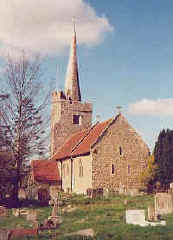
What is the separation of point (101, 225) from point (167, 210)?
222 inches

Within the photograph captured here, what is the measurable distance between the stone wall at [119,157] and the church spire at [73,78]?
1120 centimetres

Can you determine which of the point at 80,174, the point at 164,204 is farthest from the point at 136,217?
the point at 80,174

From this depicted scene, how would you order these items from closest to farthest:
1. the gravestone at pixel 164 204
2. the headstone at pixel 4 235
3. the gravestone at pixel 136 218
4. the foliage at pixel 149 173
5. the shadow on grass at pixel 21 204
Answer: the headstone at pixel 4 235 → the gravestone at pixel 136 218 → the gravestone at pixel 164 204 → the shadow on grass at pixel 21 204 → the foliage at pixel 149 173

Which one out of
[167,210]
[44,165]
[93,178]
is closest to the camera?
[167,210]

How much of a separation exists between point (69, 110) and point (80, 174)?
34.8 ft

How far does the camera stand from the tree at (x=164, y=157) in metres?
29.4

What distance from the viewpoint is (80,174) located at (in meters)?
32.5

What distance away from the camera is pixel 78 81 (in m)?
42.8

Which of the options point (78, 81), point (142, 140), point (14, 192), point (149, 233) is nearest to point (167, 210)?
point (149, 233)

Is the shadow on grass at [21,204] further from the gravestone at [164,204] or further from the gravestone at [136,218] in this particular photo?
the gravestone at [136,218]

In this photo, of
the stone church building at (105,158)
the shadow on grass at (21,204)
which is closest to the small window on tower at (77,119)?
the stone church building at (105,158)

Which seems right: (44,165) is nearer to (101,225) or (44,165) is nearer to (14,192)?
(14,192)

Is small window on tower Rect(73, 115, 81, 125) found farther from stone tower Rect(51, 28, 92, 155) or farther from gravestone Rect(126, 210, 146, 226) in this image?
gravestone Rect(126, 210, 146, 226)

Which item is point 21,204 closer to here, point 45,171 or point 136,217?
point 136,217
